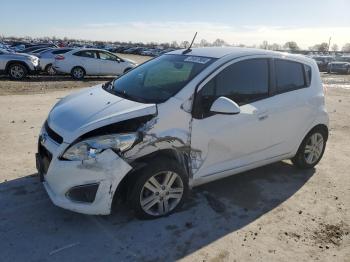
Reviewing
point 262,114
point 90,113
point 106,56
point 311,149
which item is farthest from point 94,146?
point 106,56

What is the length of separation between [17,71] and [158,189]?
15.3m

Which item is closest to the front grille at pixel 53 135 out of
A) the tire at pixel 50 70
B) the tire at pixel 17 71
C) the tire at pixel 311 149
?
the tire at pixel 311 149

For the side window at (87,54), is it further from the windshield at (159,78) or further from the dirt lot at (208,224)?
the windshield at (159,78)

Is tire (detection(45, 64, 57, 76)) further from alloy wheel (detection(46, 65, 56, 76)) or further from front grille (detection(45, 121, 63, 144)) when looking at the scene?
front grille (detection(45, 121, 63, 144))

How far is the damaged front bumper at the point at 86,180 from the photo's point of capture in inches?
149

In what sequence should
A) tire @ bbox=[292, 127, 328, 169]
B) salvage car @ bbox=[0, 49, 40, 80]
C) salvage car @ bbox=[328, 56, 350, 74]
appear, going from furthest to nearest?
1. salvage car @ bbox=[328, 56, 350, 74]
2. salvage car @ bbox=[0, 49, 40, 80]
3. tire @ bbox=[292, 127, 328, 169]

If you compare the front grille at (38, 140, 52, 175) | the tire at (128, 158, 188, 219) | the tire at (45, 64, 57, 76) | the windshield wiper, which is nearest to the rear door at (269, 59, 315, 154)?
the tire at (128, 158, 188, 219)

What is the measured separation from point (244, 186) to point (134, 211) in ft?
6.00

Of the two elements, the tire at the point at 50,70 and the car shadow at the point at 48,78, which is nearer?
the car shadow at the point at 48,78

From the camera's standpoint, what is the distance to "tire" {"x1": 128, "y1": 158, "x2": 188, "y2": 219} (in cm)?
400

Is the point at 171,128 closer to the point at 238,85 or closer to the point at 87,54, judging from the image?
the point at 238,85

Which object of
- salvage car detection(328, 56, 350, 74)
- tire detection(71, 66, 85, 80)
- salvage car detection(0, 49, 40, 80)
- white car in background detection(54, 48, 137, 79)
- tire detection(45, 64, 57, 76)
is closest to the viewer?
salvage car detection(0, 49, 40, 80)

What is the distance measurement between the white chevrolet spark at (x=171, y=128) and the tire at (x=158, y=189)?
0.04 feet

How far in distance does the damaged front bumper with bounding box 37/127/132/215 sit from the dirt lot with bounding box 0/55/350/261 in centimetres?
33
